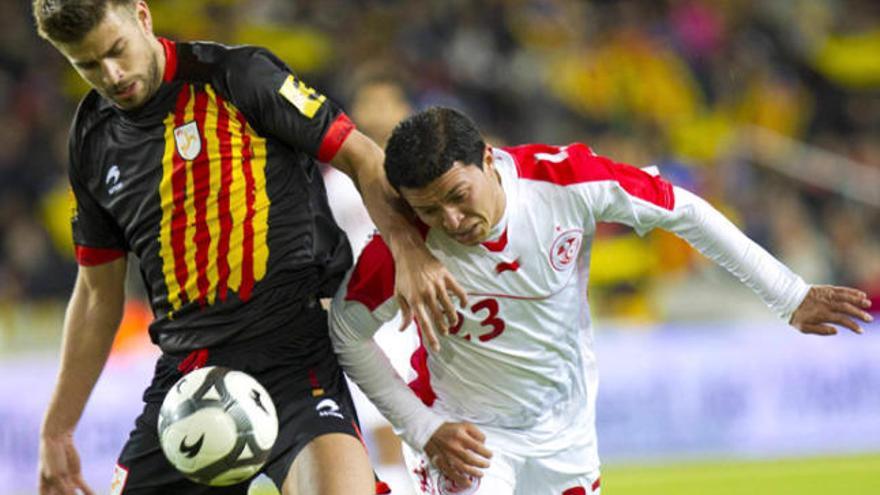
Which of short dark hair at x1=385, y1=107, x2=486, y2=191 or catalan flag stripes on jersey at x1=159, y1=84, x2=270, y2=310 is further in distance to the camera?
catalan flag stripes on jersey at x1=159, y1=84, x2=270, y2=310

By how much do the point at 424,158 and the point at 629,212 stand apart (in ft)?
2.44

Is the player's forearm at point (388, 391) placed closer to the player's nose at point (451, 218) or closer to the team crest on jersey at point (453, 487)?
the team crest on jersey at point (453, 487)

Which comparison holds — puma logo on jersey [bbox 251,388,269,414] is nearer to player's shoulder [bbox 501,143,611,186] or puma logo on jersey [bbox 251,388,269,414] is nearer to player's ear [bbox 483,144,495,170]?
player's ear [bbox 483,144,495,170]

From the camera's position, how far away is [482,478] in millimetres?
4477

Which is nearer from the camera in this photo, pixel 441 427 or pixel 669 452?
pixel 441 427

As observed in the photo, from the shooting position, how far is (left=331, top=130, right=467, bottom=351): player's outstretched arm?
377 centimetres

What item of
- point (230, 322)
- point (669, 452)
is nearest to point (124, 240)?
point (230, 322)

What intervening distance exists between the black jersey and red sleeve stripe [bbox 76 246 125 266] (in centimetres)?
19

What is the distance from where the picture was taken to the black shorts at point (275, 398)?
4203mm

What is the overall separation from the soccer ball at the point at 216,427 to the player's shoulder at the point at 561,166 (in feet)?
3.58

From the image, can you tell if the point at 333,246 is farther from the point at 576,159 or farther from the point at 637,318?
the point at 637,318

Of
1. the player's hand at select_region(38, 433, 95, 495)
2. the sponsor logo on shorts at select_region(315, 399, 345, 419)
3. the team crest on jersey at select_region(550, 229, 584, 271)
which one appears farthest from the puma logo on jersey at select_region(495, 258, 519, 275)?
the player's hand at select_region(38, 433, 95, 495)

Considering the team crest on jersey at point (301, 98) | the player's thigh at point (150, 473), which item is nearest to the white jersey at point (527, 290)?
the team crest on jersey at point (301, 98)

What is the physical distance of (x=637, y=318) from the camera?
36.5ft
